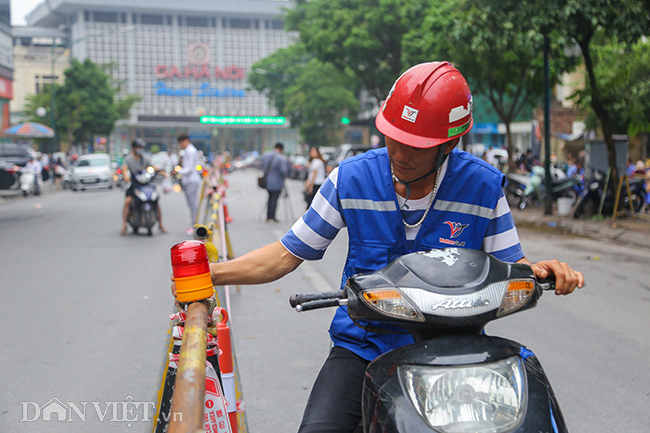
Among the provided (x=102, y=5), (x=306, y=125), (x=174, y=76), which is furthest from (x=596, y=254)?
(x=102, y=5)

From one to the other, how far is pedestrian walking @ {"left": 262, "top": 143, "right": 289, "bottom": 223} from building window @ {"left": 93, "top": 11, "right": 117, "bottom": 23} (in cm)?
7505

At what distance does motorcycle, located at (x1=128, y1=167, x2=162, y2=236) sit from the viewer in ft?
37.2

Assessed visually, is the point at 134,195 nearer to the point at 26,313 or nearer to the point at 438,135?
the point at 26,313

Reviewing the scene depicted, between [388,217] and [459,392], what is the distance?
0.69 metres

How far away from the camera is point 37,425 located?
11.7 feet

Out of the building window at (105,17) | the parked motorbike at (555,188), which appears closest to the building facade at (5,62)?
the parked motorbike at (555,188)

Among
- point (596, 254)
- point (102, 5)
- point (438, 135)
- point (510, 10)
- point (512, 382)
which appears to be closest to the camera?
point (512, 382)

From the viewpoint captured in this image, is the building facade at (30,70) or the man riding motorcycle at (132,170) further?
the building facade at (30,70)

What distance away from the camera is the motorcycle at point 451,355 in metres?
1.43

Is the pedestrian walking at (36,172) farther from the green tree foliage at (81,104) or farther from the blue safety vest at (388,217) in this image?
the blue safety vest at (388,217)

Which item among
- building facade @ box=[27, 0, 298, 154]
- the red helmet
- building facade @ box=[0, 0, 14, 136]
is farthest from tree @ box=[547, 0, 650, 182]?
building facade @ box=[27, 0, 298, 154]

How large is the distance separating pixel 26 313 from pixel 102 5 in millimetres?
82061

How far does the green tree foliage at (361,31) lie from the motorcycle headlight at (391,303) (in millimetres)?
23479

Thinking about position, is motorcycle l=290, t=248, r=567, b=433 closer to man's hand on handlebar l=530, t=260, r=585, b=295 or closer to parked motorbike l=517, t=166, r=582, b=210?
man's hand on handlebar l=530, t=260, r=585, b=295
